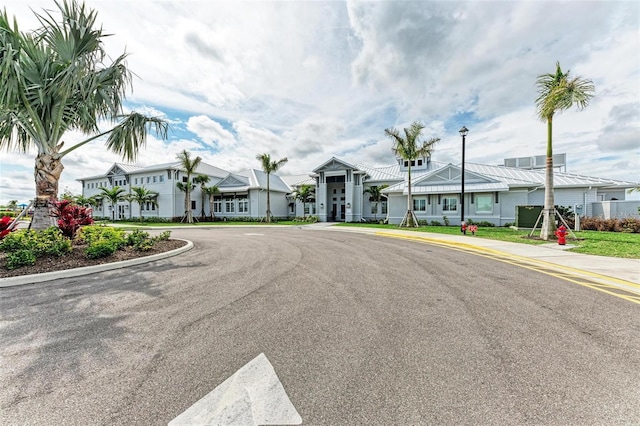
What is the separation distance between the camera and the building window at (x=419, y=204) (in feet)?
88.0

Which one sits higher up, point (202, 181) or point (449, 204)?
point (202, 181)

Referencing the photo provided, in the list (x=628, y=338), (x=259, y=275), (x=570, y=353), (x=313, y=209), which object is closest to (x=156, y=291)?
(x=259, y=275)

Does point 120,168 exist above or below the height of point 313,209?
above

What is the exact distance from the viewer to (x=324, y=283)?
620 centimetres

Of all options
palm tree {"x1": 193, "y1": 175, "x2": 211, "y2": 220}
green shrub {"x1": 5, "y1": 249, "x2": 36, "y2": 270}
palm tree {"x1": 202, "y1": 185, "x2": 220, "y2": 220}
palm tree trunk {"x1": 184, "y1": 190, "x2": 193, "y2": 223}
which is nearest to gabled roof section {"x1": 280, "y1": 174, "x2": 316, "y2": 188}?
palm tree {"x1": 202, "y1": 185, "x2": 220, "y2": 220}

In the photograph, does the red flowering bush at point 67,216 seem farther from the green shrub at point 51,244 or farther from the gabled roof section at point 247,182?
the gabled roof section at point 247,182

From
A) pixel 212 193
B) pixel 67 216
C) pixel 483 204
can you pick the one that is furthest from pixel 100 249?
pixel 212 193

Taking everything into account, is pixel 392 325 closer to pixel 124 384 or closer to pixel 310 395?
pixel 310 395

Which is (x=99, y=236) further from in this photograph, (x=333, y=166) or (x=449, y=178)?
(x=333, y=166)

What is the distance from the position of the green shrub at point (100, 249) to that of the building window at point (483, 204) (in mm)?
26006

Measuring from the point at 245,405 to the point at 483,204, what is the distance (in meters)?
26.7

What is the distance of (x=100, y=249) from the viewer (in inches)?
316

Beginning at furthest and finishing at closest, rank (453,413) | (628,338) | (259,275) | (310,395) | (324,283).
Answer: (259,275)
(324,283)
(628,338)
(310,395)
(453,413)

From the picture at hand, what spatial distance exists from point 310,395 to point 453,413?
1.20 metres
